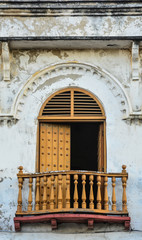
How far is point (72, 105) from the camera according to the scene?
1322 cm

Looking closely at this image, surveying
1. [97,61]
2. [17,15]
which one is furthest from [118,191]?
[17,15]

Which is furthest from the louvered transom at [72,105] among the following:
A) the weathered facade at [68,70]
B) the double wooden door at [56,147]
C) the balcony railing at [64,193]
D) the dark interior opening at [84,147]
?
the dark interior opening at [84,147]

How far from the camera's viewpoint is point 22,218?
11992 millimetres

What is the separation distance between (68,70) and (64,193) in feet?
8.95

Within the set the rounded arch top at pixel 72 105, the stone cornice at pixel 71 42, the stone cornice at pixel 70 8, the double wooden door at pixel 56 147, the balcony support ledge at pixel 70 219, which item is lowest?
the balcony support ledge at pixel 70 219

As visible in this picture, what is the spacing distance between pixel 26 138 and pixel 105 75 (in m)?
2.19

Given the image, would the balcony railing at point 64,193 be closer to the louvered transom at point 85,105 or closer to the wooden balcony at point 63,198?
the wooden balcony at point 63,198

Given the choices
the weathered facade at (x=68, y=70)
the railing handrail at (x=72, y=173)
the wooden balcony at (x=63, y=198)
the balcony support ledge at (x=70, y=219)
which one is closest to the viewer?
the balcony support ledge at (x=70, y=219)

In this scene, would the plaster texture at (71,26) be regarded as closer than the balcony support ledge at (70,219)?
No

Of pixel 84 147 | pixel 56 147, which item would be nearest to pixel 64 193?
pixel 56 147

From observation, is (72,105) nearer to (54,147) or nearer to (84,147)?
(54,147)

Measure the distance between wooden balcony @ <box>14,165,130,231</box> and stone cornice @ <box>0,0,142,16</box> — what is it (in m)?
3.39

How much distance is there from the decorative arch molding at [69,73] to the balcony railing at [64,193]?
1.49m

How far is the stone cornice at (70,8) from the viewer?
13.1 m
